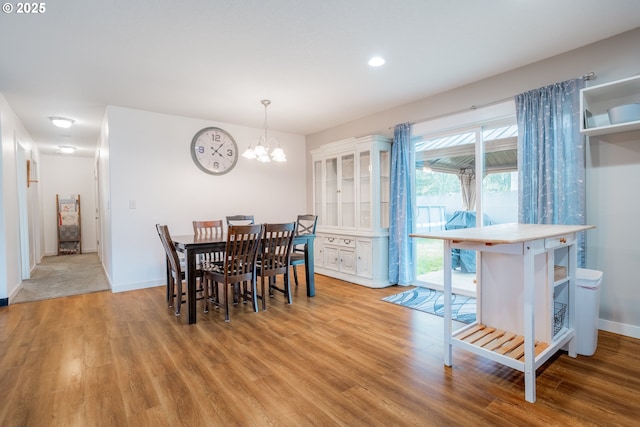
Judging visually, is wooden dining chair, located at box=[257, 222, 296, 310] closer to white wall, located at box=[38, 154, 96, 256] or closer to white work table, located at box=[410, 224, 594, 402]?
white work table, located at box=[410, 224, 594, 402]

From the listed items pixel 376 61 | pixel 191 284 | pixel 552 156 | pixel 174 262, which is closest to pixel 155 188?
pixel 174 262

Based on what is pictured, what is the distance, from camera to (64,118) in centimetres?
471

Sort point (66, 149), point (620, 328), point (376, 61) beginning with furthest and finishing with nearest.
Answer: point (66, 149)
point (376, 61)
point (620, 328)

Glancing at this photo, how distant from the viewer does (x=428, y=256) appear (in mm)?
4430

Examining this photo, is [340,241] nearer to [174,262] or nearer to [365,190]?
[365,190]

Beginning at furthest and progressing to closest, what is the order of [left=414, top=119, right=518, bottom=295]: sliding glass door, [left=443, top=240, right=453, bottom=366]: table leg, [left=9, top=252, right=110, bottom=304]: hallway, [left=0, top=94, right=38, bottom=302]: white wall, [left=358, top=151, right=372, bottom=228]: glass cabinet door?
[left=358, top=151, right=372, bottom=228]: glass cabinet door < [left=9, top=252, right=110, bottom=304]: hallway < [left=0, top=94, right=38, bottom=302]: white wall < [left=414, top=119, right=518, bottom=295]: sliding glass door < [left=443, top=240, right=453, bottom=366]: table leg

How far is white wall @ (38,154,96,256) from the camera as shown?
7793 millimetres

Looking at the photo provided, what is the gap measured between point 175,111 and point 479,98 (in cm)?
403

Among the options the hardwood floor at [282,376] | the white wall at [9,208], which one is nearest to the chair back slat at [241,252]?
the hardwood floor at [282,376]

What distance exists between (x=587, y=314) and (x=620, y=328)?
74 centimetres

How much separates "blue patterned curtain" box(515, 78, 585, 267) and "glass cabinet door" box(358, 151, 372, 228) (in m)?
1.91

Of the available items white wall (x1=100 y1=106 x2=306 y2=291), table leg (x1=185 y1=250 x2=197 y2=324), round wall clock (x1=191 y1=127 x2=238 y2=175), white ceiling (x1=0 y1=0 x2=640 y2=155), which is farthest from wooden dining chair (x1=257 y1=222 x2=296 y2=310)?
round wall clock (x1=191 y1=127 x2=238 y2=175)

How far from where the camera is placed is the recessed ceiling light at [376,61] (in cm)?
296

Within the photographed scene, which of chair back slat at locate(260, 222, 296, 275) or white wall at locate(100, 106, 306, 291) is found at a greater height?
white wall at locate(100, 106, 306, 291)
